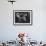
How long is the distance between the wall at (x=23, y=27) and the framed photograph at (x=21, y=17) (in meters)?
0.11

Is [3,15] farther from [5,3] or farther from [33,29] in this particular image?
[33,29]

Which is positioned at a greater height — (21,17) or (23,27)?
(21,17)

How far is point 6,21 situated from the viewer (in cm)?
491

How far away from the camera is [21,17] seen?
193 inches

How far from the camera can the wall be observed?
4844 mm

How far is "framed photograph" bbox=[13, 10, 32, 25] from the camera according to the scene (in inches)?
192

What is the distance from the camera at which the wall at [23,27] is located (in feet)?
15.9

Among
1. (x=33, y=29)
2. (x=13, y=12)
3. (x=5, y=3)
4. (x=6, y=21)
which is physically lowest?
(x=33, y=29)

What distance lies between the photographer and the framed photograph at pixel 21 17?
4.87m

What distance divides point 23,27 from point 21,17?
1.22 feet

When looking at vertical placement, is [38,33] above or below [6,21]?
below

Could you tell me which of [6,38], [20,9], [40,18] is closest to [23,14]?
[20,9]

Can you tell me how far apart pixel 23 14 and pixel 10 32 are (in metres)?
0.81

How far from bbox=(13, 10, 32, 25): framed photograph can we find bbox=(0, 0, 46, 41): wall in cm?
11
